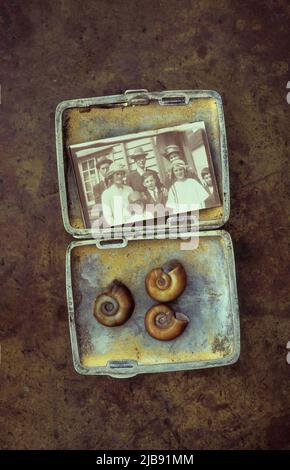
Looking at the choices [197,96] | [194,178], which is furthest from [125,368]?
[197,96]

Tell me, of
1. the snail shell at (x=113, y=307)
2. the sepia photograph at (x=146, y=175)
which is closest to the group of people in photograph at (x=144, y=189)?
the sepia photograph at (x=146, y=175)

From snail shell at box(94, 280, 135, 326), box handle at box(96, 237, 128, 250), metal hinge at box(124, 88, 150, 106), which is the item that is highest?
metal hinge at box(124, 88, 150, 106)

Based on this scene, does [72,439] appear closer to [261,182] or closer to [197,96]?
[261,182]

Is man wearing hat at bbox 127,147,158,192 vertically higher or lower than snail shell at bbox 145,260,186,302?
higher

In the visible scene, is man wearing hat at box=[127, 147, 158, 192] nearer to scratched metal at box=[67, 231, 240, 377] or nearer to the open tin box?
the open tin box

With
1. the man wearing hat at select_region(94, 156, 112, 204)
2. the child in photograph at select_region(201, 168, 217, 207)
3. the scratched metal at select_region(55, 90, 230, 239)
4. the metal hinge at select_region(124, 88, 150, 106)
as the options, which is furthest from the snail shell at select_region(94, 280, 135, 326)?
the metal hinge at select_region(124, 88, 150, 106)

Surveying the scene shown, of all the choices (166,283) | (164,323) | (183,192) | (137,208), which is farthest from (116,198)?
(164,323)

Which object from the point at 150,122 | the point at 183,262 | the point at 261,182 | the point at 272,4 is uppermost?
the point at 272,4

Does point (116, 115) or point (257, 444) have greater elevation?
point (116, 115)

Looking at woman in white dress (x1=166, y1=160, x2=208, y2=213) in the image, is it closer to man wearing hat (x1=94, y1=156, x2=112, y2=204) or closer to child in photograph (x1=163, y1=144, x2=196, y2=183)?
child in photograph (x1=163, y1=144, x2=196, y2=183)

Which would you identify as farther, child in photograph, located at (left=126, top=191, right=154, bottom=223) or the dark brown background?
the dark brown background
